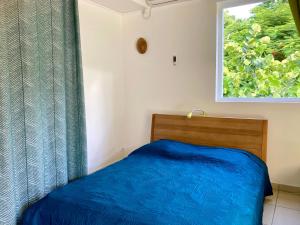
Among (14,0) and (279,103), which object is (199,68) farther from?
(14,0)

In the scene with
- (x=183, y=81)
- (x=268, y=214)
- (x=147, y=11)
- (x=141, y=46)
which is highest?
(x=147, y=11)

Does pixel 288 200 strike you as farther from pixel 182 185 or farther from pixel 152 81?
pixel 152 81

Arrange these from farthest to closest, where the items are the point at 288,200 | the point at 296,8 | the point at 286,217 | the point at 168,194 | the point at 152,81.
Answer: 1. the point at 152,81
2. the point at 288,200
3. the point at 286,217
4. the point at 296,8
5. the point at 168,194

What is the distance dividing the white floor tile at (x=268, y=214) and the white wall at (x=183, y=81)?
415mm

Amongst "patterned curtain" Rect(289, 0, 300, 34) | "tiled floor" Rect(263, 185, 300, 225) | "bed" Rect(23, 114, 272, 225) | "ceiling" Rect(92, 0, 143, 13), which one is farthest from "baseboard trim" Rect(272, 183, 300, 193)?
"ceiling" Rect(92, 0, 143, 13)

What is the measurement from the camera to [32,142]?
1.98 m

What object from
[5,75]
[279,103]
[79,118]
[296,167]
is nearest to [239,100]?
[279,103]

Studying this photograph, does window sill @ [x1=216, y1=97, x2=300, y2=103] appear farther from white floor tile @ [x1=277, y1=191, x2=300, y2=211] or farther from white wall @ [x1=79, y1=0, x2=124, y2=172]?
white wall @ [x1=79, y1=0, x2=124, y2=172]

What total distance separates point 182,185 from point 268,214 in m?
0.96

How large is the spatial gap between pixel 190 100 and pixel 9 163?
2.04 m

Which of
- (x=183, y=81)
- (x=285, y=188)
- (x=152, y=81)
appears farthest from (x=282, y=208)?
(x=152, y=81)

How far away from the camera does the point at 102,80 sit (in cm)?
314

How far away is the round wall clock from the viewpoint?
3.29 meters

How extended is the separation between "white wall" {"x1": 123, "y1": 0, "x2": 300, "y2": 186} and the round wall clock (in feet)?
0.19
